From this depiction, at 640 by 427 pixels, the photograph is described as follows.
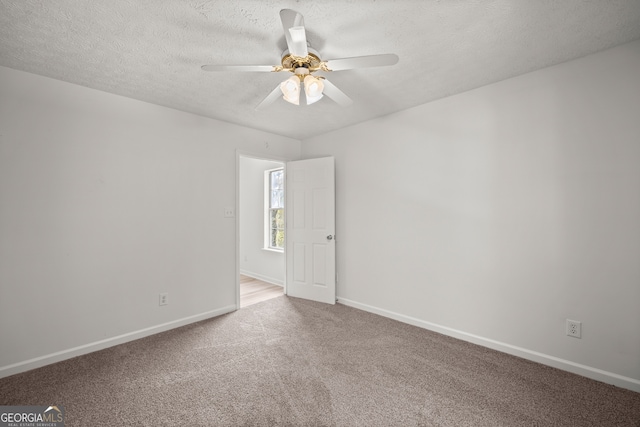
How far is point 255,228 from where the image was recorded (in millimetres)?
5316

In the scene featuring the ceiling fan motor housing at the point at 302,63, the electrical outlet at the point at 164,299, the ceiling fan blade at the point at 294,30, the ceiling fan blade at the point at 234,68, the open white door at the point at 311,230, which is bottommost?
the electrical outlet at the point at 164,299

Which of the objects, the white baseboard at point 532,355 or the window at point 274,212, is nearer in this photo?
the white baseboard at point 532,355

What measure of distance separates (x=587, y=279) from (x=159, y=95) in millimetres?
4075

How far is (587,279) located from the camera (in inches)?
82.5

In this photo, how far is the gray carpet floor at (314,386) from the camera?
169cm

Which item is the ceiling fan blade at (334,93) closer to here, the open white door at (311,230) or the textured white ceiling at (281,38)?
the textured white ceiling at (281,38)

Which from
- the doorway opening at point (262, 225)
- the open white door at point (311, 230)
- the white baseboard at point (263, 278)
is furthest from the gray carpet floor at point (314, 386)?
the doorway opening at point (262, 225)

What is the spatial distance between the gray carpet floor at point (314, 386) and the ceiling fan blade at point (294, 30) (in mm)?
2228

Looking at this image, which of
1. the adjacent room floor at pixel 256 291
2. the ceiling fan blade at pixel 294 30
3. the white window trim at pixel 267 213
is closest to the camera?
the ceiling fan blade at pixel 294 30

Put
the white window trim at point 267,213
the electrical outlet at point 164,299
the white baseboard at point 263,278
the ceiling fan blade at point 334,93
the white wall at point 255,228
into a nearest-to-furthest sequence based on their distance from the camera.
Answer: the ceiling fan blade at point 334,93 → the electrical outlet at point 164,299 → the white baseboard at point 263,278 → the white wall at point 255,228 → the white window trim at point 267,213

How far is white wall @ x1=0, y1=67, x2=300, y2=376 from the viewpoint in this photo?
219 centimetres

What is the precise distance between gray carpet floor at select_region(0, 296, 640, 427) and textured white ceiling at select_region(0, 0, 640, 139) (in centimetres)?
244

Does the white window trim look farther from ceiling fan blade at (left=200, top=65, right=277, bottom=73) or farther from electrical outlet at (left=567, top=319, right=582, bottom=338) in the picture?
electrical outlet at (left=567, top=319, right=582, bottom=338)

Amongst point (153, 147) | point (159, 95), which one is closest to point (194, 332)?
point (153, 147)
